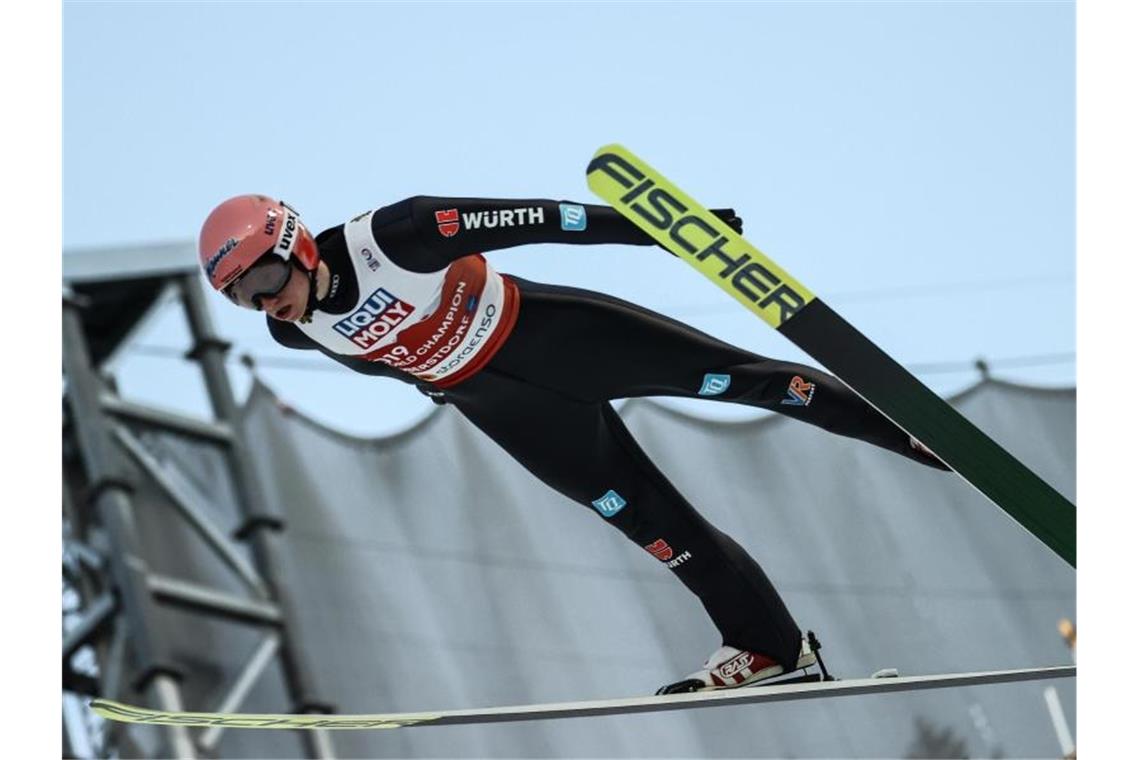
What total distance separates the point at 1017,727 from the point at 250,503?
11.8 feet

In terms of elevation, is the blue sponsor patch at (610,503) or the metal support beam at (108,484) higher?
the metal support beam at (108,484)

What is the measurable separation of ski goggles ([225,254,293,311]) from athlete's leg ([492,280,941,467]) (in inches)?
20.9

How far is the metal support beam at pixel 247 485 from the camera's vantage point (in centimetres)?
760

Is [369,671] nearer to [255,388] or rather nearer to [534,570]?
[534,570]

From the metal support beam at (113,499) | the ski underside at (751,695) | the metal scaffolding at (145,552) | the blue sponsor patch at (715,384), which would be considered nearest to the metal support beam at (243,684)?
the metal scaffolding at (145,552)

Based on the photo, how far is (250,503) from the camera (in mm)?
7863

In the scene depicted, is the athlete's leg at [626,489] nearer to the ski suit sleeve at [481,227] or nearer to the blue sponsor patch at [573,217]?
the ski suit sleeve at [481,227]

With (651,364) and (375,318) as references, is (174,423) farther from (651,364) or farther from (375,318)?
(651,364)

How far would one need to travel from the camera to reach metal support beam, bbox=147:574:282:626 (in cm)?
735

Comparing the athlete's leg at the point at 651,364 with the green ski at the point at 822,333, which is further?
the athlete's leg at the point at 651,364

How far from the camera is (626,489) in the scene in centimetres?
402

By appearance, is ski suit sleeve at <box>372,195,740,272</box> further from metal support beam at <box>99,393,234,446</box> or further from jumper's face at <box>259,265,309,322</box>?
metal support beam at <box>99,393,234,446</box>

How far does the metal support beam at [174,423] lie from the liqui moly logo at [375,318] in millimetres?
3978

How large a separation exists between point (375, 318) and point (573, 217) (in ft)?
1.70
